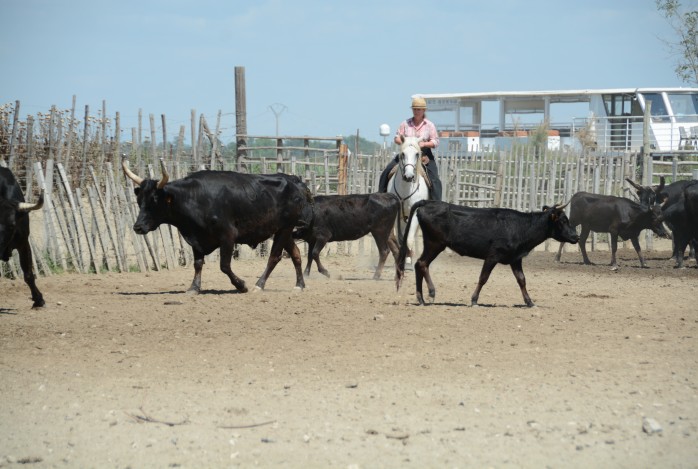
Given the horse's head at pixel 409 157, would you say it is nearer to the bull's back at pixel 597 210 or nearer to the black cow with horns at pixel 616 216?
the bull's back at pixel 597 210

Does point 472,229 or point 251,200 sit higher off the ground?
point 251,200

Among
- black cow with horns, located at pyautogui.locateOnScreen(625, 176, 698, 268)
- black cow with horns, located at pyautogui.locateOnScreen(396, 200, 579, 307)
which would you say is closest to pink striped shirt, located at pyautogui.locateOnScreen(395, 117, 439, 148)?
black cow with horns, located at pyautogui.locateOnScreen(396, 200, 579, 307)

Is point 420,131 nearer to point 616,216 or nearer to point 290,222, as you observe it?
point 290,222

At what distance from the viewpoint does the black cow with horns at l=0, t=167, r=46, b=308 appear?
10539 millimetres

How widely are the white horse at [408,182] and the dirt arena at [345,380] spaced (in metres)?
2.12

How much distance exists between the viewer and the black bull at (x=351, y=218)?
1522 cm

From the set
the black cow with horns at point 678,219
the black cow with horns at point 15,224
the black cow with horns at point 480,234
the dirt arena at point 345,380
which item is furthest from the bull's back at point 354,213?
the black cow with horns at point 678,219

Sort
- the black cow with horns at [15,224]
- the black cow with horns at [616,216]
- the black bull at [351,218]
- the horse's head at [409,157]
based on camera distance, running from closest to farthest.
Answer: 1. the black cow with horns at [15,224]
2. the horse's head at [409,157]
3. the black bull at [351,218]
4. the black cow with horns at [616,216]

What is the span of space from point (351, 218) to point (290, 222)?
2175 mm

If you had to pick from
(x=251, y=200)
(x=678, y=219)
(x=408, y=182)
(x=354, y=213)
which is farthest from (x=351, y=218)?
(x=678, y=219)

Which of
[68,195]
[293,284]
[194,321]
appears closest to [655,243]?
[293,284]

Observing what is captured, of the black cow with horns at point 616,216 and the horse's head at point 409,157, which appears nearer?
the horse's head at point 409,157

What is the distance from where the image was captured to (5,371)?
26.6 feet

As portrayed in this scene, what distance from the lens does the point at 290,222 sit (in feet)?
43.5
